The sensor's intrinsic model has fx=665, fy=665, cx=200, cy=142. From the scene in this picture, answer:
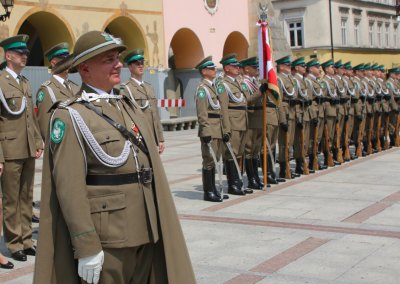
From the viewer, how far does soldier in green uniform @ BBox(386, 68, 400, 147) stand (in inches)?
597

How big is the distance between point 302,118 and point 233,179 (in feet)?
8.01

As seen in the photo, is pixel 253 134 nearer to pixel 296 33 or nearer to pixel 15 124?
pixel 15 124

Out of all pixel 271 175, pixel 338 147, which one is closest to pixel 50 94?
pixel 271 175

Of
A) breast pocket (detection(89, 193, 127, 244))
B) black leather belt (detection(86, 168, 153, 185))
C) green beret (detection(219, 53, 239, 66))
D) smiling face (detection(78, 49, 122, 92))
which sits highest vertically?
green beret (detection(219, 53, 239, 66))

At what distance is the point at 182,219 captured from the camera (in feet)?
26.1

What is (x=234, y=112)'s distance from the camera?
371 inches

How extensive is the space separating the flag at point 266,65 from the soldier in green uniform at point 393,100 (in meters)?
5.96

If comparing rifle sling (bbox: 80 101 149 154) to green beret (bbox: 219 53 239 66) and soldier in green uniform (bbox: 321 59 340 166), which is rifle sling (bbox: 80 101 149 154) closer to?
green beret (bbox: 219 53 239 66)

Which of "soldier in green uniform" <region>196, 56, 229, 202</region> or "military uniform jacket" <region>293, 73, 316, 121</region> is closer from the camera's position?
"soldier in green uniform" <region>196, 56, 229, 202</region>

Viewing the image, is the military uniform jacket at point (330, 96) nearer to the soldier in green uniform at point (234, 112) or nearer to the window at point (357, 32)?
the soldier in green uniform at point (234, 112)

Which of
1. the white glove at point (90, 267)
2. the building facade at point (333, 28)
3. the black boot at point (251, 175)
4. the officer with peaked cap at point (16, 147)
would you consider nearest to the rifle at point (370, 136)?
the black boot at point (251, 175)

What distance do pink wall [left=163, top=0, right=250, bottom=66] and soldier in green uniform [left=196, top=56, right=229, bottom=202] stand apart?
1595 centimetres

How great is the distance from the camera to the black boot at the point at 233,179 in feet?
31.1

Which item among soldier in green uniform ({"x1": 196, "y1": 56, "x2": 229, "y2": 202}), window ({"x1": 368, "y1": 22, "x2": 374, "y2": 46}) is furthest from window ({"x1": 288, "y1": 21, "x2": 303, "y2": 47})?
soldier in green uniform ({"x1": 196, "y1": 56, "x2": 229, "y2": 202})
